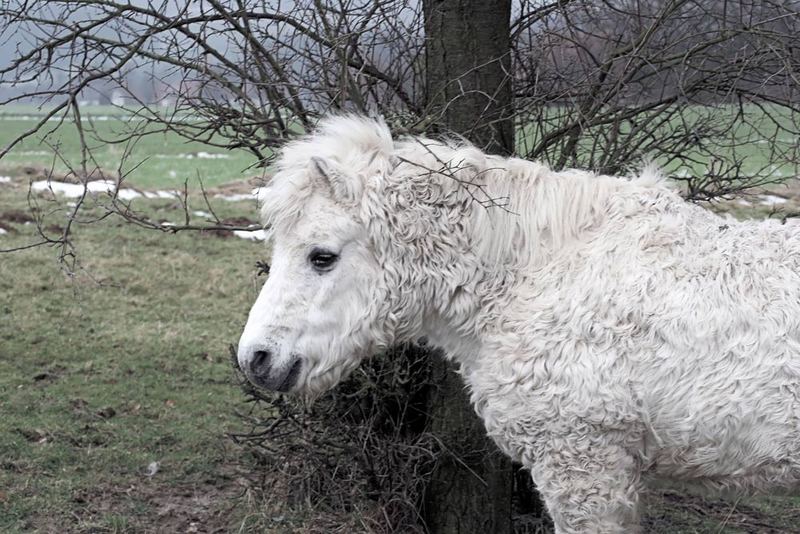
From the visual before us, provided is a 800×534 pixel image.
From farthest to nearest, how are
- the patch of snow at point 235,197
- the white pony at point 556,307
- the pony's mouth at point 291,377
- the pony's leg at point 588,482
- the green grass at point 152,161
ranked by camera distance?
the green grass at point 152,161, the patch of snow at point 235,197, the pony's mouth at point 291,377, the pony's leg at point 588,482, the white pony at point 556,307

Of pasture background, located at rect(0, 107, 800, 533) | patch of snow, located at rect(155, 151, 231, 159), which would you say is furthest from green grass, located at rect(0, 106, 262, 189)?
pasture background, located at rect(0, 107, 800, 533)

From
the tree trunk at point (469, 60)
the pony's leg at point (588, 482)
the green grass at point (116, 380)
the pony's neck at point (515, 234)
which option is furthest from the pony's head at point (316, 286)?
the green grass at point (116, 380)

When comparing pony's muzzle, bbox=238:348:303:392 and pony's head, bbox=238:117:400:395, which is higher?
pony's head, bbox=238:117:400:395

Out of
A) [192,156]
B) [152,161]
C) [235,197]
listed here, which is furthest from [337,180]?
[192,156]

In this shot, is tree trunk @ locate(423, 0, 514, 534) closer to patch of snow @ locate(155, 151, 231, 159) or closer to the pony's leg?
the pony's leg

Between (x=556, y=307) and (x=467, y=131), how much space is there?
1302 mm

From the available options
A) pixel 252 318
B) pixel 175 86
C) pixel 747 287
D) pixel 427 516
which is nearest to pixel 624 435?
pixel 747 287

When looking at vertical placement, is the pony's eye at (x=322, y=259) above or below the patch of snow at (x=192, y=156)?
above

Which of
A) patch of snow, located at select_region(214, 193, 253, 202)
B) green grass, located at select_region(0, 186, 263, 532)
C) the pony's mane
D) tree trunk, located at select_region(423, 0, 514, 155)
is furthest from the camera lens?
patch of snow, located at select_region(214, 193, 253, 202)

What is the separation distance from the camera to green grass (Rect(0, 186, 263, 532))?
17.4 ft

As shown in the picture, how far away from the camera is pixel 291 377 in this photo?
10.9ft

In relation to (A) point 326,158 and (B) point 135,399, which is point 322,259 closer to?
(A) point 326,158

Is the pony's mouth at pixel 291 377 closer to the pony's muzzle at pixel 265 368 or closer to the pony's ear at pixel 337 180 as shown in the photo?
the pony's muzzle at pixel 265 368

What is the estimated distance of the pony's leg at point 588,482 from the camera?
10.4ft
